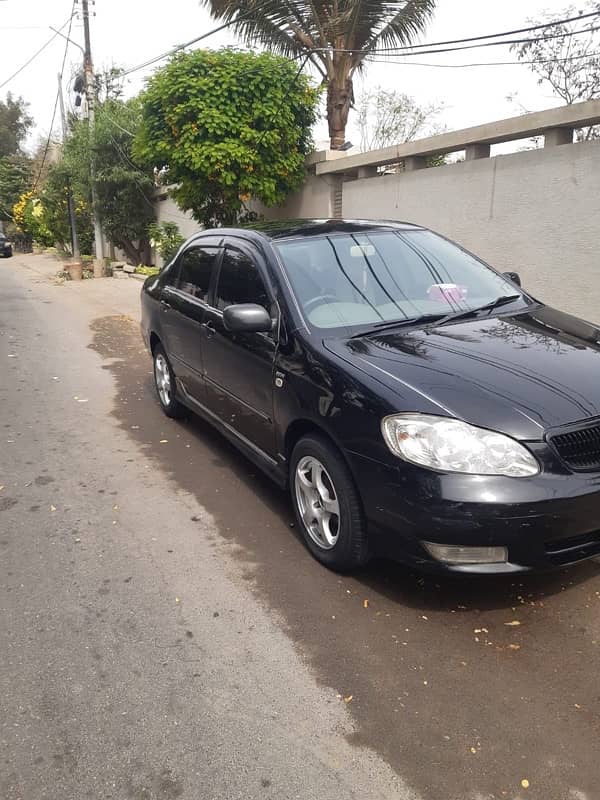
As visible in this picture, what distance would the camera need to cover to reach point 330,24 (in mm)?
11922

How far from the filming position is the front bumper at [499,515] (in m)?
2.75

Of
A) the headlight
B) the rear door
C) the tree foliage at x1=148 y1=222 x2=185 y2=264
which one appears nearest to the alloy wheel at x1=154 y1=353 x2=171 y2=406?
the rear door

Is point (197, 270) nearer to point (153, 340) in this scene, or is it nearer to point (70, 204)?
point (153, 340)

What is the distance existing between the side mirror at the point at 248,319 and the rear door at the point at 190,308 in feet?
3.73

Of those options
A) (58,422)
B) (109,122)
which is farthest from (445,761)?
(109,122)

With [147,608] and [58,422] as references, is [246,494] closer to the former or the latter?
[147,608]

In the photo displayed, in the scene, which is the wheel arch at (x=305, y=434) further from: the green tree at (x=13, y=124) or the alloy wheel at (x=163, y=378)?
the green tree at (x=13, y=124)

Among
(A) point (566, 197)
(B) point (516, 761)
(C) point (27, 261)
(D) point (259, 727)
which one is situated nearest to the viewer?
(B) point (516, 761)

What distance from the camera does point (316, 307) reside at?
3.88 meters

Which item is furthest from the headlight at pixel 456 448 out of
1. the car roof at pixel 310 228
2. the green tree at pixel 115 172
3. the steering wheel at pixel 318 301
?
the green tree at pixel 115 172

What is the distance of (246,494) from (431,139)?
6.35 meters

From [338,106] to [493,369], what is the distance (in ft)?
38.1

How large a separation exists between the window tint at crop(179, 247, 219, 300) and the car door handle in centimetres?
28

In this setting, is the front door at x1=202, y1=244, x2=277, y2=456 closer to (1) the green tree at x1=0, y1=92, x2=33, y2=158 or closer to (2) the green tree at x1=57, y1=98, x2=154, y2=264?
(2) the green tree at x1=57, y1=98, x2=154, y2=264
